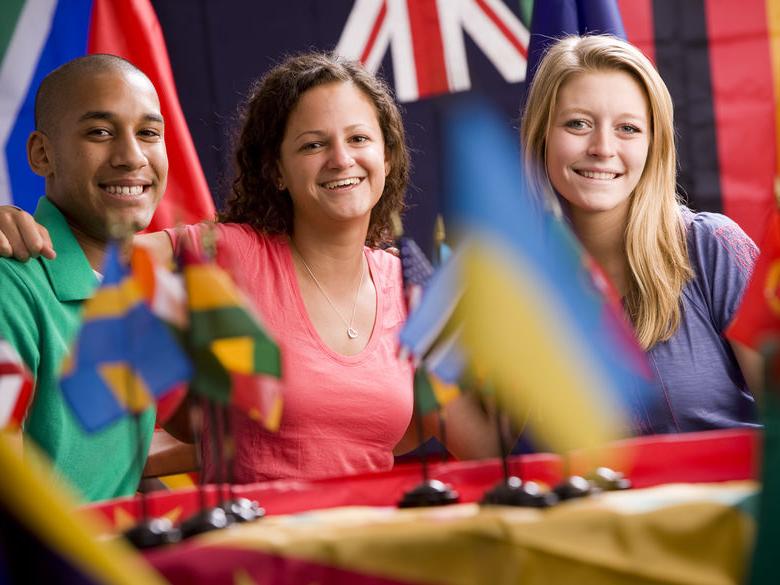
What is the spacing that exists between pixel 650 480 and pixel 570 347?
0.19 m

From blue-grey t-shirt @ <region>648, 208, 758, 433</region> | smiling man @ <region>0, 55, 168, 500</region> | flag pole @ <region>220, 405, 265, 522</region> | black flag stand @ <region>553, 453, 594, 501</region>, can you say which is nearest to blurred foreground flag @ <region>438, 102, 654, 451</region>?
black flag stand @ <region>553, 453, 594, 501</region>

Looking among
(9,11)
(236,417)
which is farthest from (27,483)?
(9,11)

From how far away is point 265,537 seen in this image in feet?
3.05

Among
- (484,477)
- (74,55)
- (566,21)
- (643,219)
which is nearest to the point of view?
(484,477)

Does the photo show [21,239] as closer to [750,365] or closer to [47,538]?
[47,538]

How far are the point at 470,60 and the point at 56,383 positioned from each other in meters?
1.51

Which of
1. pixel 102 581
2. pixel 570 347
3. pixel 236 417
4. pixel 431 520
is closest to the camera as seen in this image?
pixel 102 581

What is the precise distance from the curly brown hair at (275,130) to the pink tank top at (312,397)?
0.36 feet

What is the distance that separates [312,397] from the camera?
165cm

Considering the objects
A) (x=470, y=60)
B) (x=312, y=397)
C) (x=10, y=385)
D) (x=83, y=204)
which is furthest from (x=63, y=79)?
(x=470, y=60)

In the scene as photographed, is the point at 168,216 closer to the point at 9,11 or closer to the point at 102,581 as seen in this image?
the point at 9,11

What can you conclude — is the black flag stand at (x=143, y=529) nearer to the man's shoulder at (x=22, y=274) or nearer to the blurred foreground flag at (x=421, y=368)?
the blurred foreground flag at (x=421, y=368)

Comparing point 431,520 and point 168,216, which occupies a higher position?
point 168,216

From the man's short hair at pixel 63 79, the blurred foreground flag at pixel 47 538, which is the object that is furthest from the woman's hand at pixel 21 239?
the blurred foreground flag at pixel 47 538
